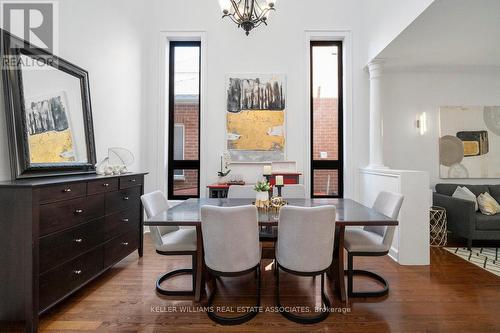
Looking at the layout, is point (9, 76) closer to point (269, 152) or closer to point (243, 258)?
point (243, 258)

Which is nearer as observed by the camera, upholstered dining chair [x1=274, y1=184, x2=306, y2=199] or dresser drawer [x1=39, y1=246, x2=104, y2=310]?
dresser drawer [x1=39, y1=246, x2=104, y2=310]

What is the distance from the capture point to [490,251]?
309cm

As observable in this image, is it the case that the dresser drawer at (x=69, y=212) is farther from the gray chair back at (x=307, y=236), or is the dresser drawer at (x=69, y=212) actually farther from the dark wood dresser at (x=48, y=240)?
the gray chair back at (x=307, y=236)

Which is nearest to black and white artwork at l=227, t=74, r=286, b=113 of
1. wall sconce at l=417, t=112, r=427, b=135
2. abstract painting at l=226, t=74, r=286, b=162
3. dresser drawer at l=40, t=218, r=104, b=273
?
abstract painting at l=226, t=74, r=286, b=162

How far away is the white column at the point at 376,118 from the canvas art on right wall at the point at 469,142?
46.5 inches

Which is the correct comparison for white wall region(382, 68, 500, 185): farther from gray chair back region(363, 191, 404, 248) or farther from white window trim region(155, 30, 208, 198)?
white window trim region(155, 30, 208, 198)

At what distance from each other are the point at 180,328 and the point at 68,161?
185cm

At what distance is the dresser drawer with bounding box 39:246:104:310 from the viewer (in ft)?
5.42

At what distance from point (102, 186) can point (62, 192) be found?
0.46 meters

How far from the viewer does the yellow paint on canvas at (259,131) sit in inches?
155

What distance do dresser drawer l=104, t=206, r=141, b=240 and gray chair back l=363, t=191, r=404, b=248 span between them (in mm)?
2570

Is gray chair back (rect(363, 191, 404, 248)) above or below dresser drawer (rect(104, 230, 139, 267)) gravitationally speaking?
above

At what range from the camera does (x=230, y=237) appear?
5.47 feet

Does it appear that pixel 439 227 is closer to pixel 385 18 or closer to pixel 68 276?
pixel 385 18
